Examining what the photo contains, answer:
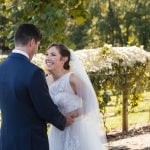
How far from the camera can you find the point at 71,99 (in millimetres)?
5375

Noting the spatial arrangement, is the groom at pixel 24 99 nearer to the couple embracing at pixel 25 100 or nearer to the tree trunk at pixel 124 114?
the couple embracing at pixel 25 100

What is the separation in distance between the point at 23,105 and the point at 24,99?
5 centimetres

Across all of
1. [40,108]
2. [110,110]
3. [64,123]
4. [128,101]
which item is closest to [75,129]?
[64,123]

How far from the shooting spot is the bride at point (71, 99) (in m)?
5.30

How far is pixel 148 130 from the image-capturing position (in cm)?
1188

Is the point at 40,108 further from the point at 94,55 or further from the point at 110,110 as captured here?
the point at 110,110

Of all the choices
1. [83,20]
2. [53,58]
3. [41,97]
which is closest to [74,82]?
[53,58]

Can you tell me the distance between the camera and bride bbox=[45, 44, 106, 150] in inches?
209

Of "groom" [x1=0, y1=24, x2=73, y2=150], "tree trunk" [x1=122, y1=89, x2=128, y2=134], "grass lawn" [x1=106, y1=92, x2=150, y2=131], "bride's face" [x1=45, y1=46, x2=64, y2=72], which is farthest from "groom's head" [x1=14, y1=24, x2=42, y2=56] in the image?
"grass lawn" [x1=106, y1=92, x2=150, y2=131]

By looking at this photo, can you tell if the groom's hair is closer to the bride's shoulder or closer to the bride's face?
the bride's face

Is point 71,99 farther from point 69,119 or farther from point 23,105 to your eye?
point 23,105

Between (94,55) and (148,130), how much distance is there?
2.82m

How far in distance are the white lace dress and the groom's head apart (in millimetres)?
1161

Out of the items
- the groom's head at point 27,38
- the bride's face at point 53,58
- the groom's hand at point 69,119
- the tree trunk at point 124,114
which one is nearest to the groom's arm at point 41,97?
the groom's head at point 27,38
